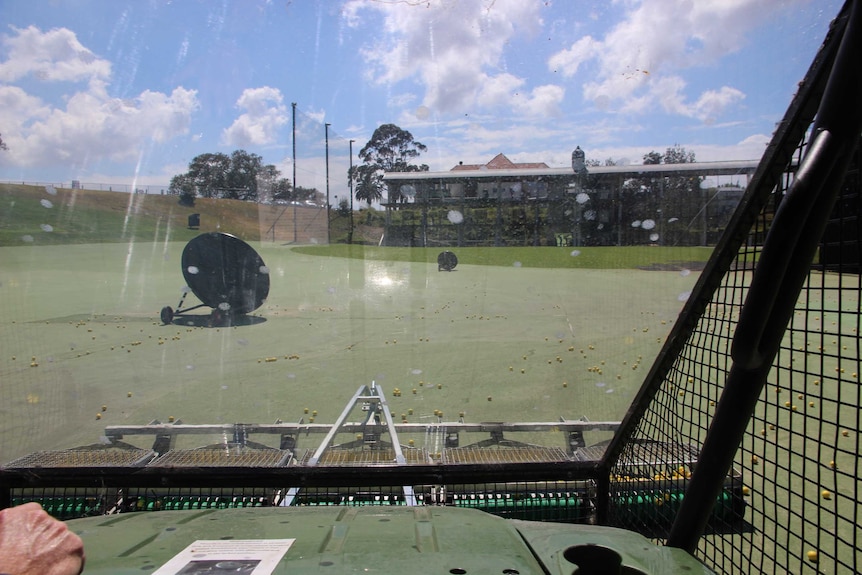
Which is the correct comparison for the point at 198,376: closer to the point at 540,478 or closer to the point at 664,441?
the point at 540,478

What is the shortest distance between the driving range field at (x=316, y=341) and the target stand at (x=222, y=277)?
18 cm

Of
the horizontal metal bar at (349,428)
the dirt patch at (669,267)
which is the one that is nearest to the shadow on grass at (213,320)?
the horizontal metal bar at (349,428)

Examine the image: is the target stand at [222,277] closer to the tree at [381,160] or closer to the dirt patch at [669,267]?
the tree at [381,160]

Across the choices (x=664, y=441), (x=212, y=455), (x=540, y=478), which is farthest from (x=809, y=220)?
(x=212, y=455)

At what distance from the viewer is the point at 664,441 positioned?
201 centimetres

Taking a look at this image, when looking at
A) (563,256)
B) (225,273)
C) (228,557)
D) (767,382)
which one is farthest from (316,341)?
(767,382)

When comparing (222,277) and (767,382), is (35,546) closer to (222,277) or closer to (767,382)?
(767,382)

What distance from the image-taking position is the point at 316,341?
23.3ft

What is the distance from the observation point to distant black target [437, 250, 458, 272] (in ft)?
33.2

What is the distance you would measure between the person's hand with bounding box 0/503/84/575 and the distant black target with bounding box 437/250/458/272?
903cm

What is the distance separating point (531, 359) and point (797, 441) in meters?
2.93

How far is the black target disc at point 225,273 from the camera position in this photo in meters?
7.54

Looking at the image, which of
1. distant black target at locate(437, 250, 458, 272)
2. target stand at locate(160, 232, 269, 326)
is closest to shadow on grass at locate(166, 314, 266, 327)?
target stand at locate(160, 232, 269, 326)

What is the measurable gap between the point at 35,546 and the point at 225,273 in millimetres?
7117
